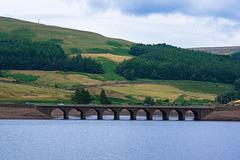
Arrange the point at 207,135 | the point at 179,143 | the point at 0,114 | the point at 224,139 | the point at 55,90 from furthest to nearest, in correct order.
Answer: the point at 55,90, the point at 0,114, the point at 207,135, the point at 224,139, the point at 179,143

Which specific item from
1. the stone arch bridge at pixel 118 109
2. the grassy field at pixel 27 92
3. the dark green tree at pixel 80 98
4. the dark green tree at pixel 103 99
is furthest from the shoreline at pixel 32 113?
the dark green tree at pixel 103 99

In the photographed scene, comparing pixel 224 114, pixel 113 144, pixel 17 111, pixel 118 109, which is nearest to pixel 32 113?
pixel 17 111

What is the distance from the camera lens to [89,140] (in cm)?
8650

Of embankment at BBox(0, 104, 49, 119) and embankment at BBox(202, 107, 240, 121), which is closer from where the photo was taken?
embankment at BBox(0, 104, 49, 119)

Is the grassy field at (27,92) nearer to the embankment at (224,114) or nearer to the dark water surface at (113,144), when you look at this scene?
the embankment at (224,114)

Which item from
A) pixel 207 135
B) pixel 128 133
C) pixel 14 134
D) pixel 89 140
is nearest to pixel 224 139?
pixel 207 135

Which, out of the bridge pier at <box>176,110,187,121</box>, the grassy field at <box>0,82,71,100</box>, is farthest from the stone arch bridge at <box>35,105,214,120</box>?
the grassy field at <box>0,82,71,100</box>

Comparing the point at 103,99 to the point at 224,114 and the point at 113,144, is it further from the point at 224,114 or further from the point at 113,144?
the point at 113,144

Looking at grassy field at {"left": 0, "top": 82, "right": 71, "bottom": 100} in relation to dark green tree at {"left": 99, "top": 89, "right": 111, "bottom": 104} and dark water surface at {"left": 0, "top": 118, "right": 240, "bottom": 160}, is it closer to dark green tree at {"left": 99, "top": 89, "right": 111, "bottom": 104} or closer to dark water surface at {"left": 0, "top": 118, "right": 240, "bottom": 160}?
dark green tree at {"left": 99, "top": 89, "right": 111, "bottom": 104}

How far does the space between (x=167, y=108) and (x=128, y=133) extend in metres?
51.2

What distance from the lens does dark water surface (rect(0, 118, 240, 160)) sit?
67.8 metres

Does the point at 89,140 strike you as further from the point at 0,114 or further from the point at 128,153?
the point at 0,114

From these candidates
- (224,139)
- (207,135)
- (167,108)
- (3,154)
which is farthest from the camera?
(167,108)

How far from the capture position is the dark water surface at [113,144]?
6775cm
